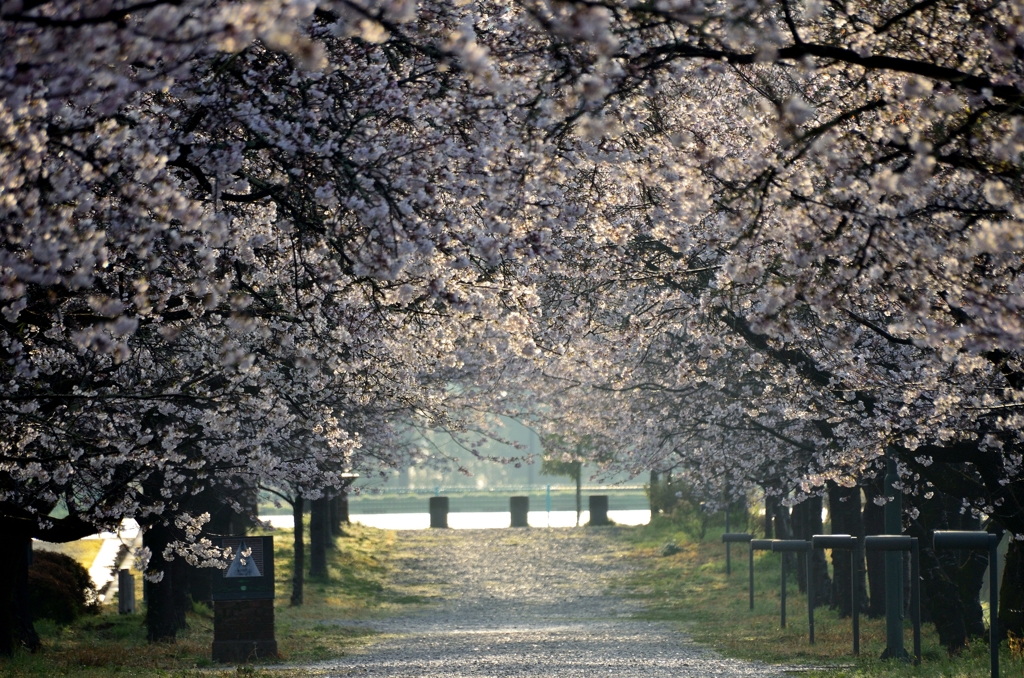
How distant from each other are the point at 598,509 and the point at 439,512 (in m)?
7.20

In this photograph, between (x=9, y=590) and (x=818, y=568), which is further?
(x=818, y=568)

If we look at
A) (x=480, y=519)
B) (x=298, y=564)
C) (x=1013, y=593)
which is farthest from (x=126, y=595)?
(x=480, y=519)

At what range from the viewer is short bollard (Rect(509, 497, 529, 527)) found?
51.2 m

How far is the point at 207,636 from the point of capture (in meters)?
20.9

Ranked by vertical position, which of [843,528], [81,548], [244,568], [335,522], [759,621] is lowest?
[759,621]

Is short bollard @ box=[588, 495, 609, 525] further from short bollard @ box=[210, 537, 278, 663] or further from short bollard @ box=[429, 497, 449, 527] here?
short bollard @ box=[210, 537, 278, 663]

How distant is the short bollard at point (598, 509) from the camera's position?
49.6 m

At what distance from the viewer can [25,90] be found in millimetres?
5246

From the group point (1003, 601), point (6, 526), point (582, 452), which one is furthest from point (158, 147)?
point (582, 452)

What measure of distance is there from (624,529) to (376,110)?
39649 mm

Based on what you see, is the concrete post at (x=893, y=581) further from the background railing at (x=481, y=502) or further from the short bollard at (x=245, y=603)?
the background railing at (x=481, y=502)

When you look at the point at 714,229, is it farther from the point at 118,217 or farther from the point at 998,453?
the point at 118,217

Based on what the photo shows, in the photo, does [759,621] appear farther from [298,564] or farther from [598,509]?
[598,509]

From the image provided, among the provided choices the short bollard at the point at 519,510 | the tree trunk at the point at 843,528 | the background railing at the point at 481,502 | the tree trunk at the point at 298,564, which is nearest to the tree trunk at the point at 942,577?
the tree trunk at the point at 843,528
